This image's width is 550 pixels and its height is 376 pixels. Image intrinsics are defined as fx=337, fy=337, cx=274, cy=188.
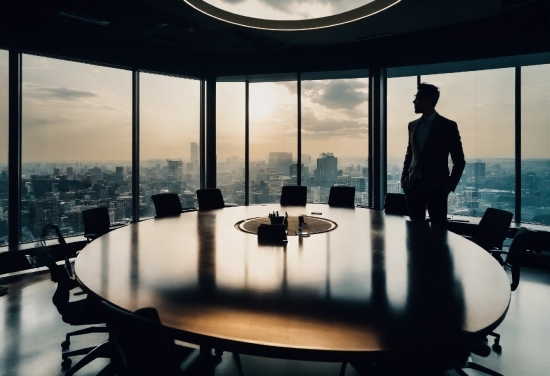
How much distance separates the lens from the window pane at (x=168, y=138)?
6688mm

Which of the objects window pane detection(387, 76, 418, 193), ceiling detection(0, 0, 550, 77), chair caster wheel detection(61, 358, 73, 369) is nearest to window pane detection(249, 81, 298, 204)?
ceiling detection(0, 0, 550, 77)

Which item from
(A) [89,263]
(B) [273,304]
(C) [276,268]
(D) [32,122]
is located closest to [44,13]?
(D) [32,122]

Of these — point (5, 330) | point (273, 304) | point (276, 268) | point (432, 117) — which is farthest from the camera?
point (432, 117)

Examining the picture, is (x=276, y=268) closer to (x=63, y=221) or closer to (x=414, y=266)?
(x=414, y=266)

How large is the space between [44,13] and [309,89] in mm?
4726

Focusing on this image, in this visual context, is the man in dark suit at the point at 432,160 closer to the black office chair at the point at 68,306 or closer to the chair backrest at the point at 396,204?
the chair backrest at the point at 396,204

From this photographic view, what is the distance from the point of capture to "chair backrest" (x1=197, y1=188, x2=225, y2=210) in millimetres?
5387

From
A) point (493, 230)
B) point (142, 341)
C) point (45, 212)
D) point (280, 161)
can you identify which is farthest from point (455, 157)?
point (45, 212)

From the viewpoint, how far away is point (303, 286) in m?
1.78

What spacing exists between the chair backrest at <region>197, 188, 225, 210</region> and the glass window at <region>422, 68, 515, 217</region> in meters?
4.36

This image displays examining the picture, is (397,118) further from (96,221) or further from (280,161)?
(96,221)

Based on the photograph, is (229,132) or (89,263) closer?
(89,263)

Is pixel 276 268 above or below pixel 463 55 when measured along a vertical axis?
below

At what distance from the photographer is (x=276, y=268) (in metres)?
2.10
